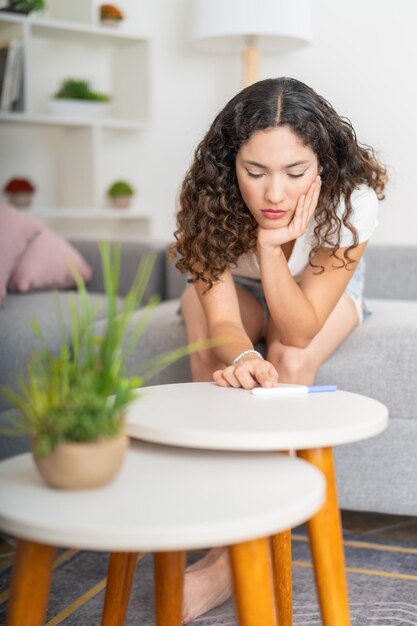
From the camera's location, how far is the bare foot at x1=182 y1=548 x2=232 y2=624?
152 cm

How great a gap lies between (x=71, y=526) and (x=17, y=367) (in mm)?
1295

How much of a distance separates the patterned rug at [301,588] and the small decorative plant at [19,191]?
1.84 metres

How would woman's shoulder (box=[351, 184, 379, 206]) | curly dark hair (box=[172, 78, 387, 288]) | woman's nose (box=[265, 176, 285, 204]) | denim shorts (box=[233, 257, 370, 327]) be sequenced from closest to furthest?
woman's nose (box=[265, 176, 285, 204]) < curly dark hair (box=[172, 78, 387, 288]) < woman's shoulder (box=[351, 184, 379, 206]) < denim shorts (box=[233, 257, 370, 327])

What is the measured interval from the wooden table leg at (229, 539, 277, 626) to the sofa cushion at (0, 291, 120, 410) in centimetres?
113

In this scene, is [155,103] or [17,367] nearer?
[17,367]

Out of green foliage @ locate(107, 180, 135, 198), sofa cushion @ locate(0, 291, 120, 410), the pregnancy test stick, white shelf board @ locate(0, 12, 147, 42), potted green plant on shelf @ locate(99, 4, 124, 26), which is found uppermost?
potted green plant on shelf @ locate(99, 4, 124, 26)

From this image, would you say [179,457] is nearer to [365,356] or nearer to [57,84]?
[365,356]

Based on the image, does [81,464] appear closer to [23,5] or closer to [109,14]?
[23,5]

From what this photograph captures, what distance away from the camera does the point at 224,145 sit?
1655 mm

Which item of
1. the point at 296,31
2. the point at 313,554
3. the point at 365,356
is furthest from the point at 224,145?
the point at 296,31

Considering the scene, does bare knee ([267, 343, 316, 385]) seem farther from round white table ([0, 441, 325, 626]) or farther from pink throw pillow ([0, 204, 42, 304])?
pink throw pillow ([0, 204, 42, 304])

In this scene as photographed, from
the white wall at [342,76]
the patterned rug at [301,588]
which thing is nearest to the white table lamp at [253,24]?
the white wall at [342,76]

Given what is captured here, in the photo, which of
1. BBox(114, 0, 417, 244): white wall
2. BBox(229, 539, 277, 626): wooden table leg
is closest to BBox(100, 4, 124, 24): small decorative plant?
BBox(114, 0, 417, 244): white wall

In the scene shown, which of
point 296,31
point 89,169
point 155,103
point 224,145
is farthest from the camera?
point 155,103
